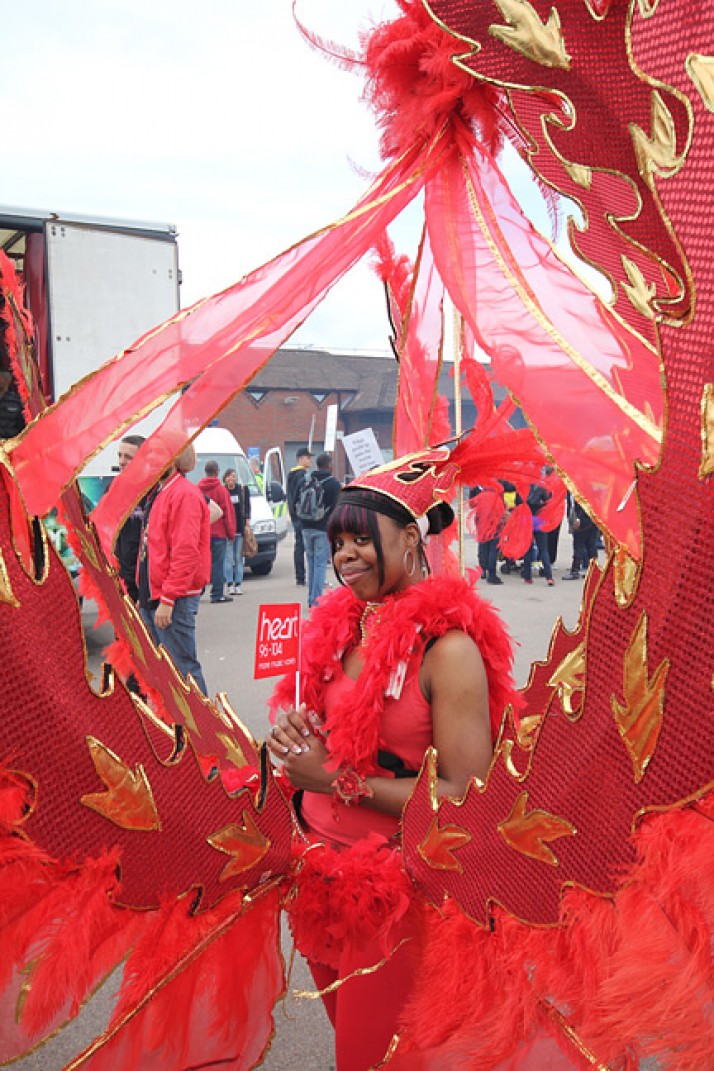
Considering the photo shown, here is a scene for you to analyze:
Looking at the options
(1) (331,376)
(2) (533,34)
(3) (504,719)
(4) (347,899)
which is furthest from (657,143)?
(1) (331,376)

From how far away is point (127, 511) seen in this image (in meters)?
2.07

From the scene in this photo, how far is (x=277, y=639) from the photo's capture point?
204 centimetres

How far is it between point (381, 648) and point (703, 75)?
4.15 ft

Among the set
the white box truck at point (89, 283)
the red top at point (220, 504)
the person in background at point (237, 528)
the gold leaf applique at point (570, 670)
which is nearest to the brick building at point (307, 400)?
the person in background at point (237, 528)

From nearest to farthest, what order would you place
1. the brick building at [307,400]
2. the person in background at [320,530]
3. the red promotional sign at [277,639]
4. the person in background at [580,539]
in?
the red promotional sign at [277,639], the person in background at [320,530], the person in background at [580,539], the brick building at [307,400]

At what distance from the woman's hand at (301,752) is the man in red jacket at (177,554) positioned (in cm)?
301

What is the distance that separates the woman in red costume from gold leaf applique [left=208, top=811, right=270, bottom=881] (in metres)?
0.16

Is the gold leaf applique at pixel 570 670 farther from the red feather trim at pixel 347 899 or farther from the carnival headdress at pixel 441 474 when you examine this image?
the red feather trim at pixel 347 899

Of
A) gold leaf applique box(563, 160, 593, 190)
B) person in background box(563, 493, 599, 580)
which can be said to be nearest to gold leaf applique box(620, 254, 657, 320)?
gold leaf applique box(563, 160, 593, 190)

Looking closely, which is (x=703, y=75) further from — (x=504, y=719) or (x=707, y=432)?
(x=504, y=719)

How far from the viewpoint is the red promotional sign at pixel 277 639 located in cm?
203

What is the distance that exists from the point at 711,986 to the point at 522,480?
1551 millimetres

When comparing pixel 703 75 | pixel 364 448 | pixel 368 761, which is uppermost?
pixel 703 75

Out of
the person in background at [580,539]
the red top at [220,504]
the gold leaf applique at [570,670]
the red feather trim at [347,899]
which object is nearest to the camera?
the red feather trim at [347,899]
